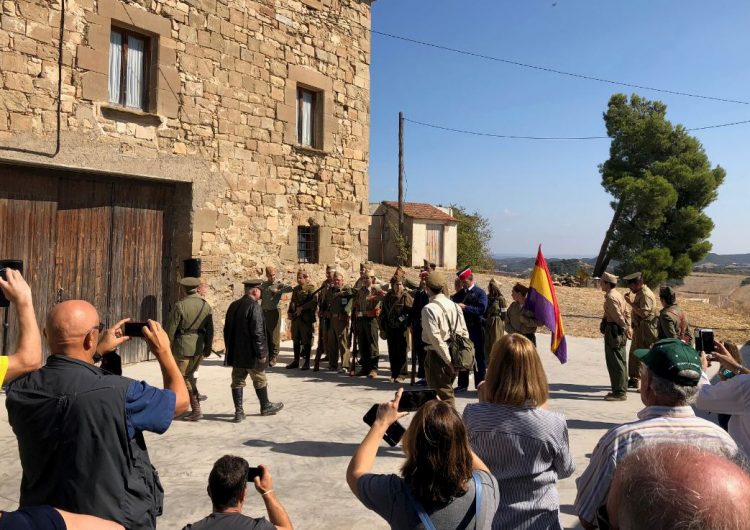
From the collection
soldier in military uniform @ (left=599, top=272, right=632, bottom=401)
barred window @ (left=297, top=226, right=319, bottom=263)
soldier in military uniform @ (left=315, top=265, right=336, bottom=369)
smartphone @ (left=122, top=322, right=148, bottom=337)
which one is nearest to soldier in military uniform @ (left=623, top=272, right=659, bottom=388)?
soldier in military uniform @ (left=599, top=272, right=632, bottom=401)

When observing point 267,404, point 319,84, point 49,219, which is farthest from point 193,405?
point 319,84

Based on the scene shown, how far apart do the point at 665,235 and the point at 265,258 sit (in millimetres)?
21758

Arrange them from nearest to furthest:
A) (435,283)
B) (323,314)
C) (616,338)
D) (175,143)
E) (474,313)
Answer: (435,283) < (616,338) < (474,313) < (175,143) < (323,314)

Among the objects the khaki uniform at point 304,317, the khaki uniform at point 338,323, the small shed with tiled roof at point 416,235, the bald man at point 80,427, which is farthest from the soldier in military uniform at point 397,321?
the small shed with tiled roof at point 416,235

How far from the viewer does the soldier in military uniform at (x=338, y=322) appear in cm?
895

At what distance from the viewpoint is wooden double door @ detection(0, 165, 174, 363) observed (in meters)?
7.45

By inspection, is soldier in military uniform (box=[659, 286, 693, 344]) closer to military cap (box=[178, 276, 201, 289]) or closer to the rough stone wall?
military cap (box=[178, 276, 201, 289])

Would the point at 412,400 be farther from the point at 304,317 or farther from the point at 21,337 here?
the point at 304,317

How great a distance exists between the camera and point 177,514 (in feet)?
12.5

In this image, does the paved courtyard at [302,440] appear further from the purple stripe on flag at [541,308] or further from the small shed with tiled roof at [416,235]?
the small shed with tiled roof at [416,235]

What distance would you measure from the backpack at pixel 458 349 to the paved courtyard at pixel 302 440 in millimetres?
1036

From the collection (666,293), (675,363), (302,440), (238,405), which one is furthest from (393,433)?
(666,293)

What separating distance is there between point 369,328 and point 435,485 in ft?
22.2

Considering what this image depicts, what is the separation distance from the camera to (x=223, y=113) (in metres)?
9.66
